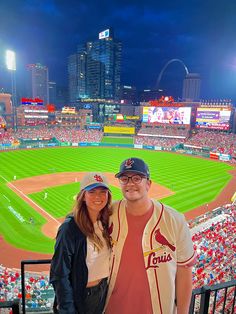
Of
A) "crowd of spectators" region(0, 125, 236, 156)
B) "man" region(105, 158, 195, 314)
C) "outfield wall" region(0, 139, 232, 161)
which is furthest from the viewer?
"crowd of spectators" region(0, 125, 236, 156)

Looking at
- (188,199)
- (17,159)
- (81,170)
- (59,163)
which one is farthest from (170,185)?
(17,159)

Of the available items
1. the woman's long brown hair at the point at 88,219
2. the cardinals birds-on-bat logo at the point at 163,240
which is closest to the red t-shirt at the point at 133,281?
the cardinals birds-on-bat logo at the point at 163,240

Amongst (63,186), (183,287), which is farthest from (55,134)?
(183,287)

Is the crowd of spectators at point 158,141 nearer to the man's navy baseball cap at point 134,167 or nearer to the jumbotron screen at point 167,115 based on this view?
the jumbotron screen at point 167,115

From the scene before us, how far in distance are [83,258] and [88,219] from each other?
0.43 metres

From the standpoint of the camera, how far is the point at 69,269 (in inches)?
109

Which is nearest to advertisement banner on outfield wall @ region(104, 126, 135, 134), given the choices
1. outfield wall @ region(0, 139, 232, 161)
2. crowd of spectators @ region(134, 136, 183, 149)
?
crowd of spectators @ region(134, 136, 183, 149)

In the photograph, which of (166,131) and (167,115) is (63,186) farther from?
(167,115)

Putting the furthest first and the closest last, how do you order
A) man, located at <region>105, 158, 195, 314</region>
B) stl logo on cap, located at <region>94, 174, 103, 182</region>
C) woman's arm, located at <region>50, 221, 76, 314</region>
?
stl logo on cap, located at <region>94, 174, 103, 182</region> → man, located at <region>105, 158, 195, 314</region> → woman's arm, located at <region>50, 221, 76, 314</region>

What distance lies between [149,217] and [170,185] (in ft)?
99.3

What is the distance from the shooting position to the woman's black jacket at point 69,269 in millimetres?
2736

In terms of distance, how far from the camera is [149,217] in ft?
9.82

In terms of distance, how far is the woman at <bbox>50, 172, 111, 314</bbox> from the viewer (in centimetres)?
275

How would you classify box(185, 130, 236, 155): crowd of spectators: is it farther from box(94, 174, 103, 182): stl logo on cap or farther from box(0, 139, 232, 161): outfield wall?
box(94, 174, 103, 182): stl logo on cap
